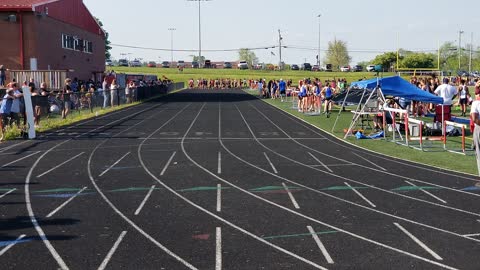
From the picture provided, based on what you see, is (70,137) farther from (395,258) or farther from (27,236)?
(395,258)

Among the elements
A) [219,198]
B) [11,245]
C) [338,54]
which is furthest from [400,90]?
[338,54]

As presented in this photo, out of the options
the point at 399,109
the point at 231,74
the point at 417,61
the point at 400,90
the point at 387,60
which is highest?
the point at 387,60

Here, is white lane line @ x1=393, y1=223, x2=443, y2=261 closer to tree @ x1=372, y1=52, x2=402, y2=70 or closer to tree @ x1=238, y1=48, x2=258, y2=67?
tree @ x1=372, y1=52, x2=402, y2=70

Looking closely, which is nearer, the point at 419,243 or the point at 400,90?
the point at 419,243

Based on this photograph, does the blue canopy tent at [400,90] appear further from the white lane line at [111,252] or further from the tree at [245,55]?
the tree at [245,55]

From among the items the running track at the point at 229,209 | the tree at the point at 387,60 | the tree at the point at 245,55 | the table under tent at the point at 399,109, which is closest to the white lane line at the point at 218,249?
the running track at the point at 229,209

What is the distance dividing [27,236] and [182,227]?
2.17 m

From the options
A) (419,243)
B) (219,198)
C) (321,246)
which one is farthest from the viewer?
(219,198)

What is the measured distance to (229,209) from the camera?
991 centimetres

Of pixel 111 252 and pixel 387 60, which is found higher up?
pixel 387 60

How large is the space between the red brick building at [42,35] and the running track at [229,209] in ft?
63.3

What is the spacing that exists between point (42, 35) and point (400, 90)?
2444 cm

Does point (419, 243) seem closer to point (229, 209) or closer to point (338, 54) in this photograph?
point (229, 209)

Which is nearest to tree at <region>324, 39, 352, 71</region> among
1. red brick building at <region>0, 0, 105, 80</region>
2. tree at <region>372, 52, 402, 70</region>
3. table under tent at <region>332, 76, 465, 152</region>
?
tree at <region>372, 52, 402, 70</region>
